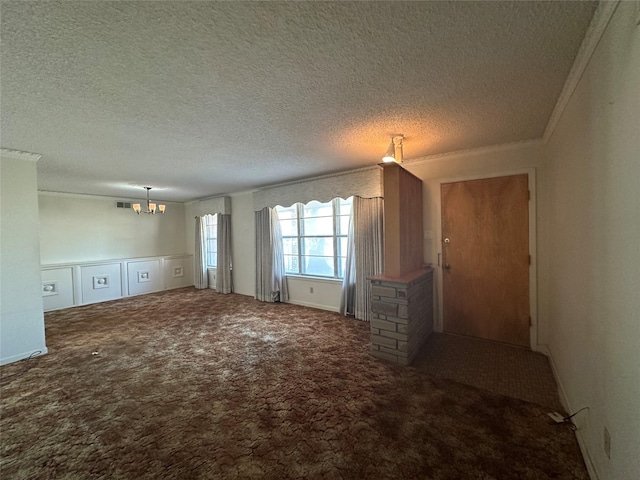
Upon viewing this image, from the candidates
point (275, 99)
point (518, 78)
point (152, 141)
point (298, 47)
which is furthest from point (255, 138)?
point (518, 78)

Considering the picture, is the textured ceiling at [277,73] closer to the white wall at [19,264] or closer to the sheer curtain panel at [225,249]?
the white wall at [19,264]

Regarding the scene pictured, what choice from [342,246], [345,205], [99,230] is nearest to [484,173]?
[345,205]

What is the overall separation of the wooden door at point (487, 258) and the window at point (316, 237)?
1.65 m

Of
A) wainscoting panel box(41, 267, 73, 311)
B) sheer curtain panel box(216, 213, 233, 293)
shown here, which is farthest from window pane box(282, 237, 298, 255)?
wainscoting panel box(41, 267, 73, 311)

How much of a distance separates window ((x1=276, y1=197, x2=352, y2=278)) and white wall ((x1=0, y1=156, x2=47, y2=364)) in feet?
11.2

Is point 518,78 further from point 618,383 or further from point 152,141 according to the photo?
point 152,141

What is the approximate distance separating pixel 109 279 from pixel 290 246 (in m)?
4.19

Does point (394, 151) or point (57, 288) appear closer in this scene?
point (394, 151)

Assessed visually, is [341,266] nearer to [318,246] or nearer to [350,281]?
[350,281]

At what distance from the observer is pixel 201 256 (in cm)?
686

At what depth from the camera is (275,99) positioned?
189 cm

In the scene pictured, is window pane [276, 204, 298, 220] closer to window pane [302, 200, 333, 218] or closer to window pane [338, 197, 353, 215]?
window pane [302, 200, 333, 218]

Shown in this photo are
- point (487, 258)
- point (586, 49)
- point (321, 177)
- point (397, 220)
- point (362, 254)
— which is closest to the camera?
point (586, 49)

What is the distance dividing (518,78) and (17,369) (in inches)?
203
